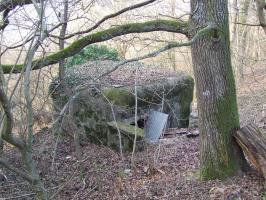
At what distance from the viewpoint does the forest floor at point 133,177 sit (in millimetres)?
5125

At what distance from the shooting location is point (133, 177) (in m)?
6.50

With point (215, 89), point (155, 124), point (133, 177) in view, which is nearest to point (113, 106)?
point (155, 124)

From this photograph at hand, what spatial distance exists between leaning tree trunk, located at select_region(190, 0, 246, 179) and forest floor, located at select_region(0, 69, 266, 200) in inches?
11.9

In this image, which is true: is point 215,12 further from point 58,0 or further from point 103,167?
point 103,167

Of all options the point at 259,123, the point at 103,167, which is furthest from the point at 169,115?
the point at 103,167

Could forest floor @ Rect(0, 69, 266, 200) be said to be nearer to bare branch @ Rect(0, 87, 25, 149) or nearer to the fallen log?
the fallen log

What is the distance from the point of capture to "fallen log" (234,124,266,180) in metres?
4.96

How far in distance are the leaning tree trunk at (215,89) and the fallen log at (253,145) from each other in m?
0.12

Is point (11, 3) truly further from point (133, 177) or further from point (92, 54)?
point (92, 54)

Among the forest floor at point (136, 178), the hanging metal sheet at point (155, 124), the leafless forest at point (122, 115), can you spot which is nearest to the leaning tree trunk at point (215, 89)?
the leafless forest at point (122, 115)

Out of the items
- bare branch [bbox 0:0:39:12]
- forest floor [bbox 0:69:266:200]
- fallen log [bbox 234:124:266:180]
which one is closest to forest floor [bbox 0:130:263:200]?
forest floor [bbox 0:69:266:200]

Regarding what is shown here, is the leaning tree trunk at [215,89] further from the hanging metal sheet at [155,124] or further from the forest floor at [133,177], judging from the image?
the hanging metal sheet at [155,124]

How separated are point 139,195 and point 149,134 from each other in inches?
148

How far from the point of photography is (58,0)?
6.91m
